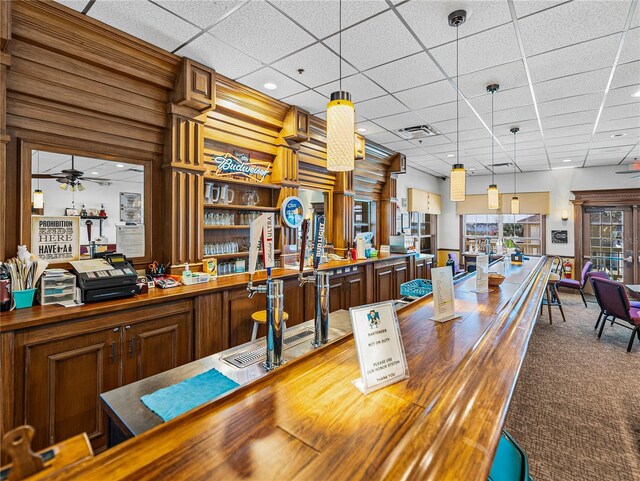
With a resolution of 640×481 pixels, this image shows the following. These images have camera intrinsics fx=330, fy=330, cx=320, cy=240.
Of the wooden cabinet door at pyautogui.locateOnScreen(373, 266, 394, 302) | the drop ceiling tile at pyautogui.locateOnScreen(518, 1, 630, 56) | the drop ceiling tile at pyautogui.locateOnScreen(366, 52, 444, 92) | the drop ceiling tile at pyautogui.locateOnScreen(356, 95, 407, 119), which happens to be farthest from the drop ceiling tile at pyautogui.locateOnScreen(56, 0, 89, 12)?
the wooden cabinet door at pyautogui.locateOnScreen(373, 266, 394, 302)

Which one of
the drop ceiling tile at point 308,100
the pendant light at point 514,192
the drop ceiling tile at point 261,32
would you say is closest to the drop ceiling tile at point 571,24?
the drop ceiling tile at point 261,32

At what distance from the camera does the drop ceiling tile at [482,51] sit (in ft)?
8.98

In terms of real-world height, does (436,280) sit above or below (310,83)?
below

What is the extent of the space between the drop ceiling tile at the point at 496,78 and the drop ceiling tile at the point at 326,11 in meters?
1.54

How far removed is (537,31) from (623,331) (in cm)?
475

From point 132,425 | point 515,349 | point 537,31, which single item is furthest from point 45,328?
point 537,31

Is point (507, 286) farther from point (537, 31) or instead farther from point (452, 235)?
point (452, 235)

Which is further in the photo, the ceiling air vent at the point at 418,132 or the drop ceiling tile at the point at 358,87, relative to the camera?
the ceiling air vent at the point at 418,132

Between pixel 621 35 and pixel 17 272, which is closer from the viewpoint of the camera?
pixel 17 272

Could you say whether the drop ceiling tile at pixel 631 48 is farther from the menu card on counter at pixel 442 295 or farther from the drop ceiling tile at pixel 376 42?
the menu card on counter at pixel 442 295

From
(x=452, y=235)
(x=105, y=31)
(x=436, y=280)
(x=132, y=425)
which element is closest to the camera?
(x=132, y=425)

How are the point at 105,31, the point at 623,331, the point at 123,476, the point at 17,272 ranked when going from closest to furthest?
the point at 123,476 < the point at 17,272 < the point at 105,31 < the point at 623,331

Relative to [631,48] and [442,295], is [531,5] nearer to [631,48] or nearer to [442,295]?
[631,48]

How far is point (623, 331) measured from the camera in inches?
196
